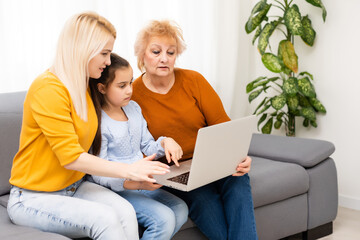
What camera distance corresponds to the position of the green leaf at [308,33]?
3078 mm

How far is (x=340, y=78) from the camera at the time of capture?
3.08 m

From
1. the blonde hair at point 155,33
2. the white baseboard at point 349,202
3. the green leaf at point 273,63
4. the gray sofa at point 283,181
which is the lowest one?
→ the white baseboard at point 349,202

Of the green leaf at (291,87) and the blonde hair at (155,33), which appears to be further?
the green leaf at (291,87)

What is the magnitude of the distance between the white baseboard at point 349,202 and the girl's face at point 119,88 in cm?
190

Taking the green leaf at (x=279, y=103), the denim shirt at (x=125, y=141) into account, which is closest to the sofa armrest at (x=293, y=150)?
the green leaf at (x=279, y=103)

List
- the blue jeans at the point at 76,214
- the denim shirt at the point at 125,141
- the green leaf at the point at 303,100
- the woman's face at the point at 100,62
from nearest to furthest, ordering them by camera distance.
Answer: the blue jeans at the point at 76,214, the woman's face at the point at 100,62, the denim shirt at the point at 125,141, the green leaf at the point at 303,100

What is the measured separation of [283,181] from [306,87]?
3.14ft

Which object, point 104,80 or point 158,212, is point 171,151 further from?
point 104,80

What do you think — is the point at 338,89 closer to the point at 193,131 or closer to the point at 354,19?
the point at 354,19

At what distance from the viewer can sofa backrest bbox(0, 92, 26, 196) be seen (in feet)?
6.48

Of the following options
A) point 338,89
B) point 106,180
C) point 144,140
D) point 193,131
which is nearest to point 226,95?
point 338,89

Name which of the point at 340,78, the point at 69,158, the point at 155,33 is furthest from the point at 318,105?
the point at 69,158

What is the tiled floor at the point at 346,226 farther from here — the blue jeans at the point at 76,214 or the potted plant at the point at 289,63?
the blue jeans at the point at 76,214

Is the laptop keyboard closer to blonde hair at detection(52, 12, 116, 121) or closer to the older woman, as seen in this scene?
the older woman
